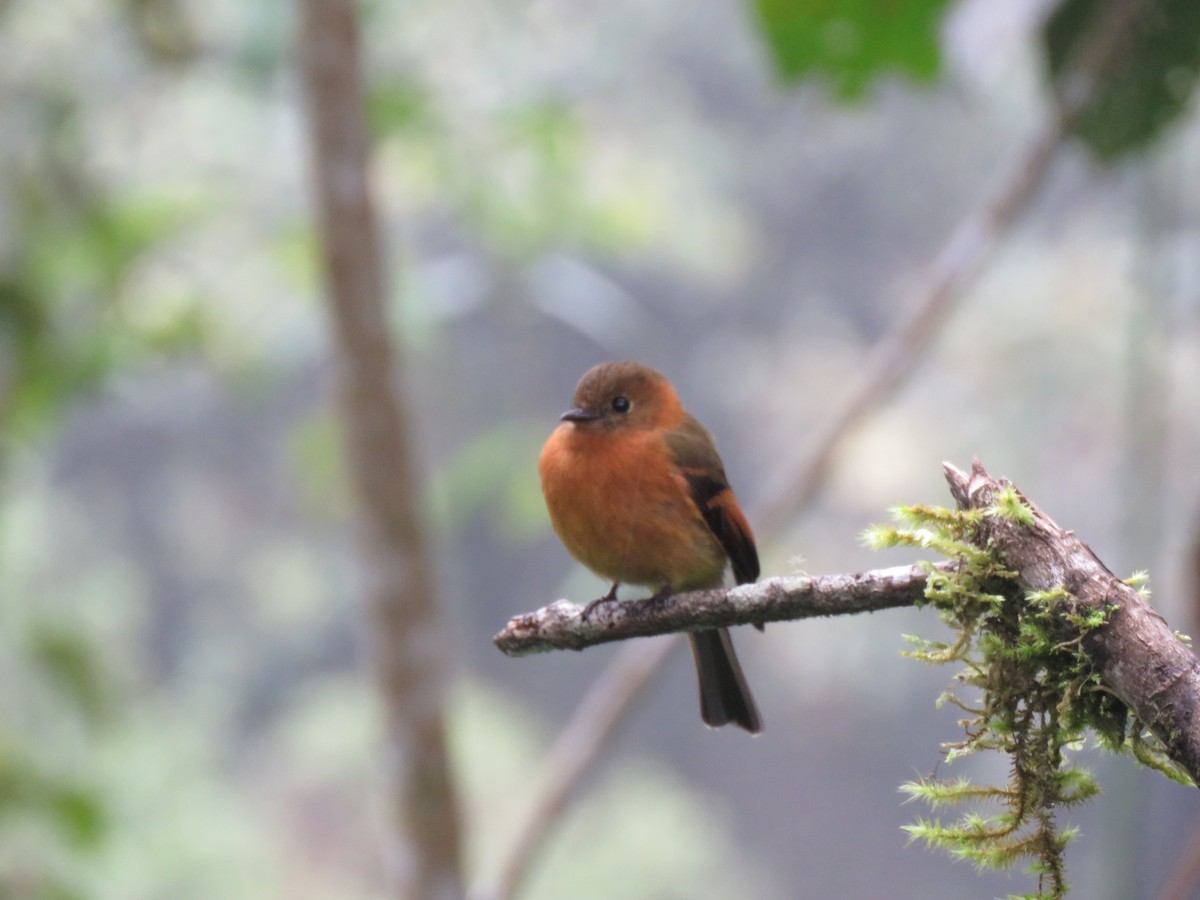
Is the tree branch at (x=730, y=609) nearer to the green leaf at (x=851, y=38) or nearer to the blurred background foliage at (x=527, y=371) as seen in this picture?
the blurred background foliage at (x=527, y=371)

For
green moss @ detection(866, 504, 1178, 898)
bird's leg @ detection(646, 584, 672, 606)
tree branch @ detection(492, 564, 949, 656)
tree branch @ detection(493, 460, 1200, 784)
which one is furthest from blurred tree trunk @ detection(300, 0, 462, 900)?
green moss @ detection(866, 504, 1178, 898)

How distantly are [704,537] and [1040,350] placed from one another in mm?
4076

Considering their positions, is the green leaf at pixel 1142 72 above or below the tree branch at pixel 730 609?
above

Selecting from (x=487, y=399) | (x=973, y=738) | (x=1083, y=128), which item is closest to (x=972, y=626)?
(x=973, y=738)

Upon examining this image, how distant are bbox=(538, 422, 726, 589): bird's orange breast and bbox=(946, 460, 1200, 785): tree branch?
100 cm

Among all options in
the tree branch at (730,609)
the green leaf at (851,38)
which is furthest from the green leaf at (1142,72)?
the tree branch at (730,609)

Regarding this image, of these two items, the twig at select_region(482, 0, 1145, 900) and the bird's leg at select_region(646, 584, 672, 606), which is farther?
the twig at select_region(482, 0, 1145, 900)

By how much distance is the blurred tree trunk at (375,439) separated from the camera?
3.53 m

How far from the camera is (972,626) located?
1335 mm

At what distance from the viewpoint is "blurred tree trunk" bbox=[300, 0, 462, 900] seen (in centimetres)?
353

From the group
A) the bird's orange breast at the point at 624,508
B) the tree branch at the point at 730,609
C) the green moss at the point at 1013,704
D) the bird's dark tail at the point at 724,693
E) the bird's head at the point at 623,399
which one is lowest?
the green moss at the point at 1013,704

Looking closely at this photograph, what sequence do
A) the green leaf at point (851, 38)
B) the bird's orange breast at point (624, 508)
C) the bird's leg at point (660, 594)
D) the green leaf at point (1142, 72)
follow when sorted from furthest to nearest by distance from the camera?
the green leaf at point (851, 38)
the green leaf at point (1142, 72)
the bird's orange breast at point (624, 508)
the bird's leg at point (660, 594)

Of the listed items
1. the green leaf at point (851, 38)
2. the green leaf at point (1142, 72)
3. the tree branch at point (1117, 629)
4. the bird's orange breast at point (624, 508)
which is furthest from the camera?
the green leaf at point (851, 38)

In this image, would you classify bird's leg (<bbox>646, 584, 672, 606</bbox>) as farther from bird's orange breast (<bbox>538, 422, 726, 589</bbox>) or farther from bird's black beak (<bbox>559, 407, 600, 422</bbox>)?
bird's black beak (<bbox>559, 407, 600, 422</bbox>)
